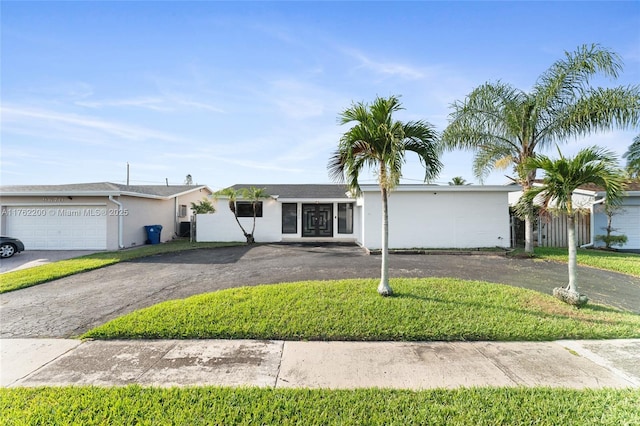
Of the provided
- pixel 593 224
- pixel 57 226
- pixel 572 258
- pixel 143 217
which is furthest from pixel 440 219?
pixel 57 226

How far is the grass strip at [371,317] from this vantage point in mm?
4312

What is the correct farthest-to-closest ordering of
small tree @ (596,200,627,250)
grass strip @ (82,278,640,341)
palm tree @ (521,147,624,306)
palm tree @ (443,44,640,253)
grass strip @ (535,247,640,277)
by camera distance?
small tree @ (596,200,627,250) → palm tree @ (443,44,640,253) → grass strip @ (535,247,640,277) → palm tree @ (521,147,624,306) → grass strip @ (82,278,640,341)

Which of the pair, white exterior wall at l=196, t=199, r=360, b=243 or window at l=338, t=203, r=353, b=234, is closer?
white exterior wall at l=196, t=199, r=360, b=243

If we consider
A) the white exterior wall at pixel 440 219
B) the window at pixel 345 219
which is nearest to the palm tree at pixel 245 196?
the window at pixel 345 219

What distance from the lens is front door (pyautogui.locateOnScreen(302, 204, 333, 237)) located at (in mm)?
18047

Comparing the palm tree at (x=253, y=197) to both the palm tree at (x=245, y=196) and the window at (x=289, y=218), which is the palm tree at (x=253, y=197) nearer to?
the palm tree at (x=245, y=196)

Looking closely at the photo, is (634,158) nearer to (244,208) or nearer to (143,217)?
(244,208)

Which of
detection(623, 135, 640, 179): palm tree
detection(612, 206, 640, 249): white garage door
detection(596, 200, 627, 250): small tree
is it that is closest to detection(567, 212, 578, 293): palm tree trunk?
detection(596, 200, 627, 250): small tree

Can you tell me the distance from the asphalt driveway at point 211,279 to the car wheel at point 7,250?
19.4 ft

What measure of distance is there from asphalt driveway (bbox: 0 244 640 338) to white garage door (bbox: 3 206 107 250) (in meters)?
4.91

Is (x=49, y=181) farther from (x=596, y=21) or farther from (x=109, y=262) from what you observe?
(x=596, y=21)

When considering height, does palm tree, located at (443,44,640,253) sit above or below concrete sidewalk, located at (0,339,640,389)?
above

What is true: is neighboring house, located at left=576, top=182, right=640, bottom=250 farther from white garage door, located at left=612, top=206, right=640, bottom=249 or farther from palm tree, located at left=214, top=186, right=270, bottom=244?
palm tree, located at left=214, top=186, right=270, bottom=244

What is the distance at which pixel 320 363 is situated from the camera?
355 centimetres
